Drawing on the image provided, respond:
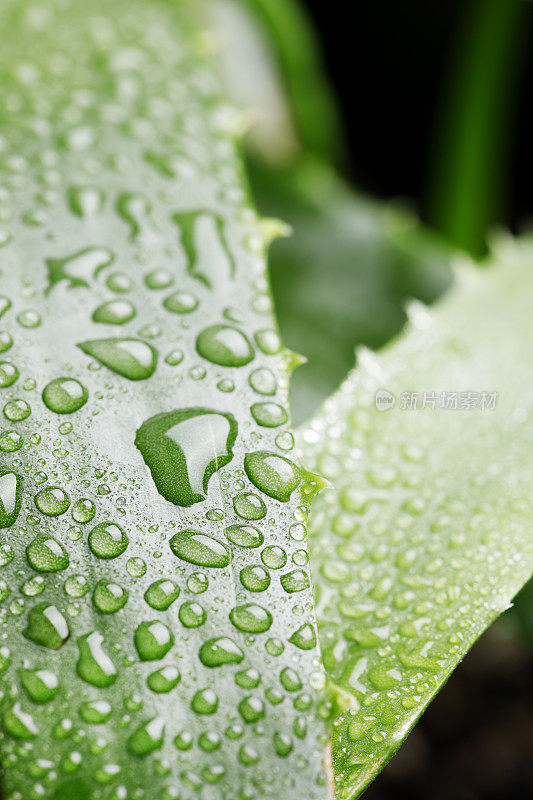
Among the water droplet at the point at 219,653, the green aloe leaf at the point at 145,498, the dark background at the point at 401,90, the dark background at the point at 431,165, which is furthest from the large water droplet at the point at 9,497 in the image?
the dark background at the point at 401,90

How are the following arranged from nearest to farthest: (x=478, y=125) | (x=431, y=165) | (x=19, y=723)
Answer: (x=19, y=723), (x=478, y=125), (x=431, y=165)

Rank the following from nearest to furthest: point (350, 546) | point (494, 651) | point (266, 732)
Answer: point (266, 732), point (350, 546), point (494, 651)

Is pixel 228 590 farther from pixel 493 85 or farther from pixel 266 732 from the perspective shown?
pixel 493 85

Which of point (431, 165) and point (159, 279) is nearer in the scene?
point (159, 279)

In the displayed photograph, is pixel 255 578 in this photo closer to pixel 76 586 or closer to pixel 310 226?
pixel 76 586

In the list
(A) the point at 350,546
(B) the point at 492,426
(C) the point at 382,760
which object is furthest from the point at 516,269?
(C) the point at 382,760

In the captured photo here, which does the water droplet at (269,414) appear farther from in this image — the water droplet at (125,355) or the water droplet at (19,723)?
the water droplet at (19,723)

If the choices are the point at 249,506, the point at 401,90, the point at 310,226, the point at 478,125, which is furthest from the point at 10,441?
the point at 401,90

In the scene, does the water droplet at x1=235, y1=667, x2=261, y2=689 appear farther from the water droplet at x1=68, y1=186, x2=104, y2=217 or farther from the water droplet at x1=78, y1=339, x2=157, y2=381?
the water droplet at x1=68, y1=186, x2=104, y2=217
